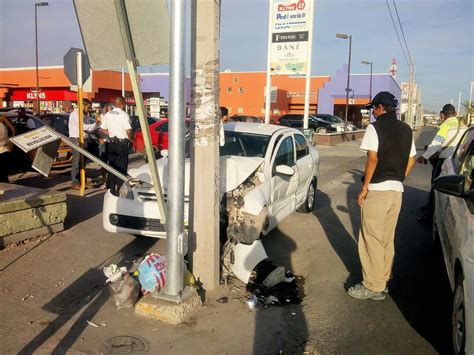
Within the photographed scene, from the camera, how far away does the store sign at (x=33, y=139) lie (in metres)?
4.44

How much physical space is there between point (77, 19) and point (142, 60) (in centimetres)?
56

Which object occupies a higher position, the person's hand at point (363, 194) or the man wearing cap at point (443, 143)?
the man wearing cap at point (443, 143)

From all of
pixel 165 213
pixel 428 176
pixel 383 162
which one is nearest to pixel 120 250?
pixel 165 213

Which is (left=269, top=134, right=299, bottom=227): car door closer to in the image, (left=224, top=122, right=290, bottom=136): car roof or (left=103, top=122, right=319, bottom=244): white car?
(left=103, top=122, right=319, bottom=244): white car

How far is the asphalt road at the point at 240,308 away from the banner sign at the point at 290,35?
13.5 metres

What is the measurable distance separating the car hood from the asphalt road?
0.97 meters

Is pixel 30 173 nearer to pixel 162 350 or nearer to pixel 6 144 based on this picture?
pixel 6 144

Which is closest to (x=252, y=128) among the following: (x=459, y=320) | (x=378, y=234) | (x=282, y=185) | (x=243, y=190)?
(x=282, y=185)

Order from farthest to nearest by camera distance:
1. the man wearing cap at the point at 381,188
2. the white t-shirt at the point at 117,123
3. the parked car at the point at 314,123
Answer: the parked car at the point at 314,123, the white t-shirt at the point at 117,123, the man wearing cap at the point at 381,188

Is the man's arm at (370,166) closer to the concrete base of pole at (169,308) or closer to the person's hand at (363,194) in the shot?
the person's hand at (363,194)

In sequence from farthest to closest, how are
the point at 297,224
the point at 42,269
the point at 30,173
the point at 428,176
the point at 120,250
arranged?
the point at 428,176 → the point at 30,173 → the point at 297,224 → the point at 120,250 → the point at 42,269

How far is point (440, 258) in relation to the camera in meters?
5.82

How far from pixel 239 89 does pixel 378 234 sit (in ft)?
162

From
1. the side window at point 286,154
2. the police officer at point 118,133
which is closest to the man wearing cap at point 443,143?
the side window at point 286,154
